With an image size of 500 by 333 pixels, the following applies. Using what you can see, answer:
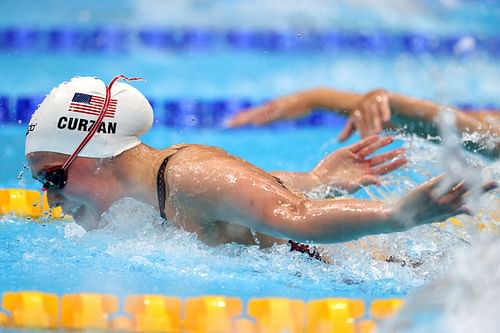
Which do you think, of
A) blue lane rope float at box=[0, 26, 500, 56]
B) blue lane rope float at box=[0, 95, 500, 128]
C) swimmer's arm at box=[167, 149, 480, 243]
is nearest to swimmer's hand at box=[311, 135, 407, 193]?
swimmer's arm at box=[167, 149, 480, 243]

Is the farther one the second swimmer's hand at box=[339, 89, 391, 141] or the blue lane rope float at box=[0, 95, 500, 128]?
the blue lane rope float at box=[0, 95, 500, 128]

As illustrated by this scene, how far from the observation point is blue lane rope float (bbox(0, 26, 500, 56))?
698cm

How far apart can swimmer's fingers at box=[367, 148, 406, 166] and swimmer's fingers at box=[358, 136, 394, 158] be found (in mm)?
36

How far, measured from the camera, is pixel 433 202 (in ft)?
6.38

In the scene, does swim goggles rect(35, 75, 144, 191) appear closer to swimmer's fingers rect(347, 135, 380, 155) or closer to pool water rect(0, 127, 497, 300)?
pool water rect(0, 127, 497, 300)

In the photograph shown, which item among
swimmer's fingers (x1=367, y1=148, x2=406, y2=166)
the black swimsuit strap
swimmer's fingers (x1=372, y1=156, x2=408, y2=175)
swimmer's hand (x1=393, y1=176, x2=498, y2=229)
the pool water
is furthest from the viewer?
swimmer's fingers (x1=367, y1=148, x2=406, y2=166)

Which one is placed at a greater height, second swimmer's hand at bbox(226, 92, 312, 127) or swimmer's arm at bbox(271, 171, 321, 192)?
second swimmer's hand at bbox(226, 92, 312, 127)

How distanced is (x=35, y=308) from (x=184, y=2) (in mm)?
6260

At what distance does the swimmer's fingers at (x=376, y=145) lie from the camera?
272 centimetres

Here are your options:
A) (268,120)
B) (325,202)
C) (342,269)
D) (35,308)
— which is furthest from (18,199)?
(325,202)

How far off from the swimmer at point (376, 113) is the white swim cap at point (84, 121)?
3.30 feet

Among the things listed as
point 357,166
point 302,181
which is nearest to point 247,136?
point 302,181

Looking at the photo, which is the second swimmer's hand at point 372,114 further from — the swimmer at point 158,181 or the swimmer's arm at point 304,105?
the swimmer at point 158,181

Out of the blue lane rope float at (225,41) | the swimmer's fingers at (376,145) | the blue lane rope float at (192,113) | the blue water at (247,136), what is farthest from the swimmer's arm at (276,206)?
the blue lane rope float at (225,41)
